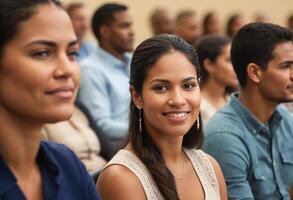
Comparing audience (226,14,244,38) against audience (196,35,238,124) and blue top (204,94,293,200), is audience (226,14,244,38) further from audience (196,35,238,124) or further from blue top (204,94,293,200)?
blue top (204,94,293,200)

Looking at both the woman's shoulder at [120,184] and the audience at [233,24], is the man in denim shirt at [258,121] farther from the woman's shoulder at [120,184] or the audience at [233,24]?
the audience at [233,24]

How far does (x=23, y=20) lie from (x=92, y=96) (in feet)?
6.65

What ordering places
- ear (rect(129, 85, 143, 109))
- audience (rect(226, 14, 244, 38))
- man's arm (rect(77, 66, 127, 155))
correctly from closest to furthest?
ear (rect(129, 85, 143, 109)) → man's arm (rect(77, 66, 127, 155)) → audience (rect(226, 14, 244, 38))

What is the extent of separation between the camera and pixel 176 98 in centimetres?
162

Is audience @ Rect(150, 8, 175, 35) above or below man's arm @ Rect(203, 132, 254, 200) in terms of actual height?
below

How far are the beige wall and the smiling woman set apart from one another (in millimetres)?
4640

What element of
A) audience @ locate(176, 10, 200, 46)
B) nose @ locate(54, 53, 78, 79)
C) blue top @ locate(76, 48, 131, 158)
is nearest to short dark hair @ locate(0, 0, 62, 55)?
nose @ locate(54, 53, 78, 79)

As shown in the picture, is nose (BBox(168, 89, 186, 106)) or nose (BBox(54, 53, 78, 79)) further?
nose (BBox(168, 89, 186, 106))

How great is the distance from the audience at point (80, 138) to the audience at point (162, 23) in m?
3.03

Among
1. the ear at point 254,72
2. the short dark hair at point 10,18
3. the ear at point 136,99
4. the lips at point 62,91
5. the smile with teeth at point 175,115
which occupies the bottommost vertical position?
the ear at point 254,72

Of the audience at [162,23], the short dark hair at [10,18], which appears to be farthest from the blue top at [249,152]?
the audience at [162,23]

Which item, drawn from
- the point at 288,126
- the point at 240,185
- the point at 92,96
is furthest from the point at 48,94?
the point at 92,96

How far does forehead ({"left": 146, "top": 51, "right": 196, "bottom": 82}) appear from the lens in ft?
5.34

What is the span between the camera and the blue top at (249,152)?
1.90m
